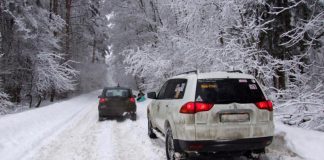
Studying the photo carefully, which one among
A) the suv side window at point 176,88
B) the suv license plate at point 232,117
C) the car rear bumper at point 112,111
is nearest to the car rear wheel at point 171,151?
the suv side window at point 176,88

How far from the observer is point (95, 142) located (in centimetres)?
1017

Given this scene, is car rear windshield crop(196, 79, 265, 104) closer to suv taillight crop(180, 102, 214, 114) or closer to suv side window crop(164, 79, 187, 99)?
suv taillight crop(180, 102, 214, 114)

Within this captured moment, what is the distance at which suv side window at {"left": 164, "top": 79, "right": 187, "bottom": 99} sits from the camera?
284 inches

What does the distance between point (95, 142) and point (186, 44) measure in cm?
697

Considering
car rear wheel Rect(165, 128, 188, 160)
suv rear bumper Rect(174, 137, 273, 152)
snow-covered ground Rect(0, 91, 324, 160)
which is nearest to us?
suv rear bumper Rect(174, 137, 273, 152)

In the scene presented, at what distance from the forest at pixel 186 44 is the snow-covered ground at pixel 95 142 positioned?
1.56 m

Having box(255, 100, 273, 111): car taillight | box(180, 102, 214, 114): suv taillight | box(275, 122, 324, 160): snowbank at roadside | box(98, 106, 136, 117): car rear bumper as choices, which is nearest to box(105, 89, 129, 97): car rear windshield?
box(98, 106, 136, 117): car rear bumper

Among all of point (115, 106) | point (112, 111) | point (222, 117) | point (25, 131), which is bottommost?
point (25, 131)

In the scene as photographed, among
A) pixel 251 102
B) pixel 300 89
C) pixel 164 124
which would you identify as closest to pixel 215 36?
pixel 300 89

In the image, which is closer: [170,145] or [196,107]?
[196,107]

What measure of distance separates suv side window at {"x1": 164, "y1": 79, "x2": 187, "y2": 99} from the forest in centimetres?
256

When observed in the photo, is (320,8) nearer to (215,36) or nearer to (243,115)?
(215,36)

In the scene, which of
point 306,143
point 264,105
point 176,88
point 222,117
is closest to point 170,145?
point 176,88

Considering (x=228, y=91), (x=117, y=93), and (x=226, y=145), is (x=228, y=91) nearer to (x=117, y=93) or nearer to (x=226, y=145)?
(x=226, y=145)
